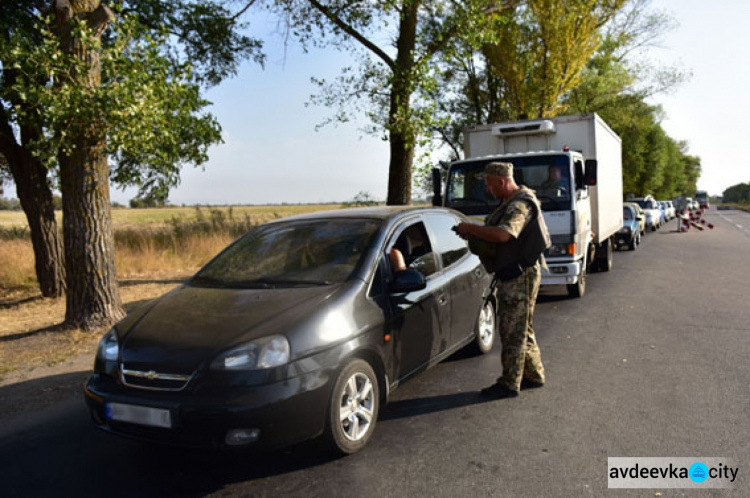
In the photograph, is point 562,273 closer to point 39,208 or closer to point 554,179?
point 554,179

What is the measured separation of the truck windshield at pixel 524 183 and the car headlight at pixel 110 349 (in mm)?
6280

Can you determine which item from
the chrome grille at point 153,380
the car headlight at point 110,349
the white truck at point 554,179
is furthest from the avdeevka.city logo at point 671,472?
the white truck at point 554,179

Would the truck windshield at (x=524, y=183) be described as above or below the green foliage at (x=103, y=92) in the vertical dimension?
below

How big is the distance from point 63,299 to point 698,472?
10283 millimetres

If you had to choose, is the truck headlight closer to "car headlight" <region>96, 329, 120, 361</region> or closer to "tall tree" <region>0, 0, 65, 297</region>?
"car headlight" <region>96, 329, 120, 361</region>

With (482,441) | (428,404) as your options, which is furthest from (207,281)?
(482,441)

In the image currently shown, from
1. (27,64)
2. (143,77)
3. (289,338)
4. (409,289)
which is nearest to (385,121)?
(143,77)

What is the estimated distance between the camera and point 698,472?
134 inches

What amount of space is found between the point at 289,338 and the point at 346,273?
34.0 inches

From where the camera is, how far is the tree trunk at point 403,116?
11.7 meters

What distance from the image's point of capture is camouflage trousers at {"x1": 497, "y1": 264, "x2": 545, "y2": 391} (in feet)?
15.4

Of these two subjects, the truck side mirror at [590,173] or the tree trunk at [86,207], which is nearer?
the tree trunk at [86,207]

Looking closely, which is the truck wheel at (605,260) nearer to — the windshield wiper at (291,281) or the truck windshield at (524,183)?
the truck windshield at (524,183)

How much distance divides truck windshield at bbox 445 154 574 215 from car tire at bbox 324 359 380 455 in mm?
5644
